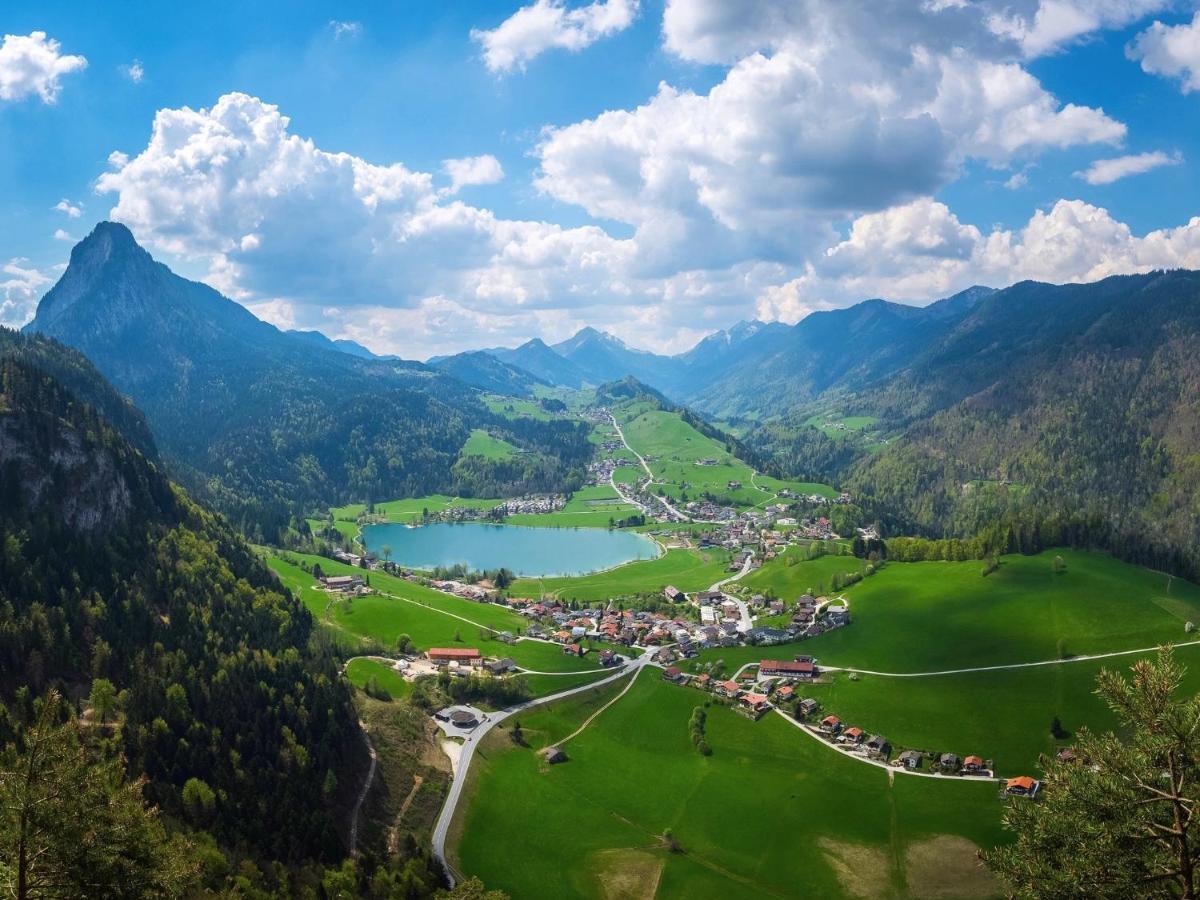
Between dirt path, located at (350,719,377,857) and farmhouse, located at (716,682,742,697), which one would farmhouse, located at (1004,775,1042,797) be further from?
dirt path, located at (350,719,377,857)

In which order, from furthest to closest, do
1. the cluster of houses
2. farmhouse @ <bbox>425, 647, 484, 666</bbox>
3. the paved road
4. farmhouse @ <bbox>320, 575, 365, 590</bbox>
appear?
farmhouse @ <bbox>320, 575, 365, 590</bbox>
the cluster of houses
farmhouse @ <bbox>425, 647, 484, 666</bbox>
the paved road

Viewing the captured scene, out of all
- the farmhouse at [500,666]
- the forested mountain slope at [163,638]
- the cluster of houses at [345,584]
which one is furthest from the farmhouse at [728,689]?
the cluster of houses at [345,584]

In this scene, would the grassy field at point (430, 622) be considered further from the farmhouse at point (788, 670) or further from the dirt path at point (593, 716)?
the farmhouse at point (788, 670)

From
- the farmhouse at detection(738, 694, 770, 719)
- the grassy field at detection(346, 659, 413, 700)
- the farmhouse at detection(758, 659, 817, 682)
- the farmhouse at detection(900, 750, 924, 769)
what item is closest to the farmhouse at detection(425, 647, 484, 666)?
the grassy field at detection(346, 659, 413, 700)

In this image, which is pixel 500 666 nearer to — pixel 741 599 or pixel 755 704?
pixel 755 704

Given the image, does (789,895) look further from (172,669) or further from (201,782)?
(172,669)

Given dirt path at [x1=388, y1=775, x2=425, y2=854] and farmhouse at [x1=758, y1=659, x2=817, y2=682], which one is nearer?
dirt path at [x1=388, y1=775, x2=425, y2=854]

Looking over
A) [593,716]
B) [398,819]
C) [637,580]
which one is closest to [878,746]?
[593,716]
